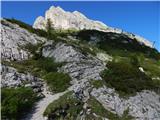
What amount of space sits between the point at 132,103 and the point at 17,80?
15218 millimetres

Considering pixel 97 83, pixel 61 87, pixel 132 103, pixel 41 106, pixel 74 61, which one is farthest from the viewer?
pixel 74 61

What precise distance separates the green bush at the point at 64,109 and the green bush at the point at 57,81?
22.4 feet

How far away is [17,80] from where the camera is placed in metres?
46.8

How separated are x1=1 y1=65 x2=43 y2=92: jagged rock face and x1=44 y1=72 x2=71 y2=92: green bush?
1525 mm

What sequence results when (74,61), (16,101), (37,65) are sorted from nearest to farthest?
(16,101) < (74,61) < (37,65)

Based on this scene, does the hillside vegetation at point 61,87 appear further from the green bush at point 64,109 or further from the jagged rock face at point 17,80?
the jagged rock face at point 17,80

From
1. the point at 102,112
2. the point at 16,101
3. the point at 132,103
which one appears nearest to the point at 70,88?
the point at 102,112

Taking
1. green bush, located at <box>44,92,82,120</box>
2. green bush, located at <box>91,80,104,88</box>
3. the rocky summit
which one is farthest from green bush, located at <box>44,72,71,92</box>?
green bush, located at <box>44,92,82,120</box>

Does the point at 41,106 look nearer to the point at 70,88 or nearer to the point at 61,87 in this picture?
the point at 70,88

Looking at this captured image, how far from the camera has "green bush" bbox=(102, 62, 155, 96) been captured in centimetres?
4570

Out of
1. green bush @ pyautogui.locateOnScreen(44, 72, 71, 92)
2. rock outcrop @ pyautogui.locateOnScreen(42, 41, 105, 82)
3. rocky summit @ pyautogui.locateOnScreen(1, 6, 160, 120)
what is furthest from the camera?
rock outcrop @ pyautogui.locateOnScreen(42, 41, 105, 82)

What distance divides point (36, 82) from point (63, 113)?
9.89 m

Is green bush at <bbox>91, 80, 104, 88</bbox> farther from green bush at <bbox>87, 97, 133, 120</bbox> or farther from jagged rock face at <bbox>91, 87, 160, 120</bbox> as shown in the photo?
green bush at <bbox>87, 97, 133, 120</bbox>

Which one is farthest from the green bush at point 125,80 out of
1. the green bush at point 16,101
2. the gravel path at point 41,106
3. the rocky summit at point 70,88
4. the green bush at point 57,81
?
the green bush at point 16,101
